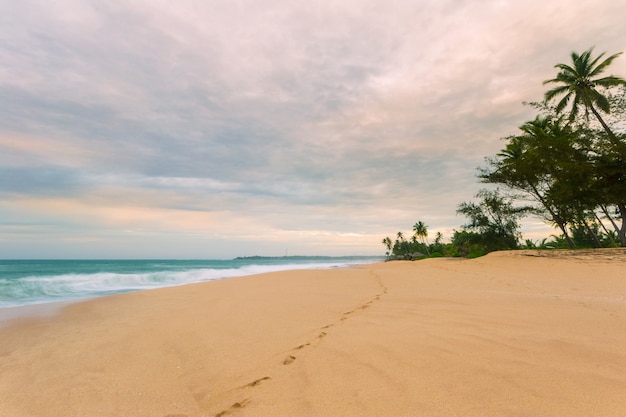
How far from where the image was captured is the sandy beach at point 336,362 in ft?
7.77

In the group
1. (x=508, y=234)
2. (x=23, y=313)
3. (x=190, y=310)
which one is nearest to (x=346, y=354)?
(x=190, y=310)

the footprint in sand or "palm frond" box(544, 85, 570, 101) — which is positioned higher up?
"palm frond" box(544, 85, 570, 101)

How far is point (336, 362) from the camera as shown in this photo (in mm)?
3191

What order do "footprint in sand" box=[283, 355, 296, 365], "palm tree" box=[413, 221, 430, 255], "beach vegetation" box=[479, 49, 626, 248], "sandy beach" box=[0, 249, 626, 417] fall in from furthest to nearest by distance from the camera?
1. "palm tree" box=[413, 221, 430, 255]
2. "beach vegetation" box=[479, 49, 626, 248]
3. "footprint in sand" box=[283, 355, 296, 365]
4. "sandy beach" box=[0, 249, 626, 417]

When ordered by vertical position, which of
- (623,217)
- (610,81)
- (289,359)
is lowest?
(289,359)

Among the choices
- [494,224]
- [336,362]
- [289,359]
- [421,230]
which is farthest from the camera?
[421,230]

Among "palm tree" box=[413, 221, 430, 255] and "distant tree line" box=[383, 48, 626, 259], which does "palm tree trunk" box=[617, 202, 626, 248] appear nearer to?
"distant tree line" box=[383, 48, 626, 259]

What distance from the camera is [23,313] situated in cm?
817

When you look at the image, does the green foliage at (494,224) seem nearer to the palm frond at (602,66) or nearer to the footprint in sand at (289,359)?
the palm frond at (602,66)

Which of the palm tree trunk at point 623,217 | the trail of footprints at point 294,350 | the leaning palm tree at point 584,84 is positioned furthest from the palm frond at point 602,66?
the trail of footprints at point 294,350

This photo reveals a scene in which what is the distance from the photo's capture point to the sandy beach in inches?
93.2

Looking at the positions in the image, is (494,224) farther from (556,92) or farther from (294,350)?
(294,350)

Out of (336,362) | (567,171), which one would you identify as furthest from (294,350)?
(567,171)

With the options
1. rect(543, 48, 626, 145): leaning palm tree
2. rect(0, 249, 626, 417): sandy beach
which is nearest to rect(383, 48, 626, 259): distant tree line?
rect(543, 48, 626, 145): leaning palm tree
